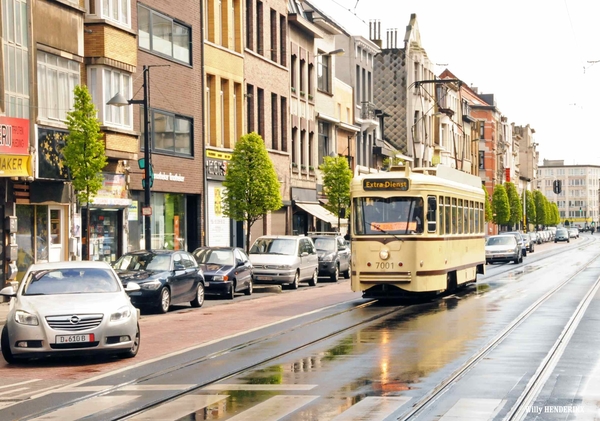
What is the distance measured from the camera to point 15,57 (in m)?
30.0

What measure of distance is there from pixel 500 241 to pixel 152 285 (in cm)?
3809

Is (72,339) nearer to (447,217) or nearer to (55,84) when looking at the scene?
(447,217)

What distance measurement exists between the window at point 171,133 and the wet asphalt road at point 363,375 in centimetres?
1785

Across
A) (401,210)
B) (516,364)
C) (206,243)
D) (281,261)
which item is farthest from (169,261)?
(206,243)

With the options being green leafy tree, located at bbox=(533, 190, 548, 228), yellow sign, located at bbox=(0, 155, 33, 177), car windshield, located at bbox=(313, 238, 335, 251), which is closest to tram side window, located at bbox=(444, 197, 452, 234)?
yellow sign, located at bbox=(0, 155, 33, 177)

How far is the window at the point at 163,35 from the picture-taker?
39469 millimetres

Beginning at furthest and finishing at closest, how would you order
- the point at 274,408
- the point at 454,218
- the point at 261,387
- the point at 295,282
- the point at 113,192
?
the point at 295,282 → the point at 113,192 → the point at 454,218 → the point at 261,387 → the point at 274,408

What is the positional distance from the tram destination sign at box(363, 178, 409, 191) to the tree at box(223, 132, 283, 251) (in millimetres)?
14612

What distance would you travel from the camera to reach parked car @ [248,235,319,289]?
3700 cm

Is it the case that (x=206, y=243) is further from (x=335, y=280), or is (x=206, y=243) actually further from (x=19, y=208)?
(x=19, y=208)

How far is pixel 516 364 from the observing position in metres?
15.3

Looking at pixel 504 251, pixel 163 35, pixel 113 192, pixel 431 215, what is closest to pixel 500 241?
pixel 504 251

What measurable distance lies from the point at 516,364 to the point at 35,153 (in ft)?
60.4

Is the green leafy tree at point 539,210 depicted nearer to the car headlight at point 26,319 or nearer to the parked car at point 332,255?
the parked car at point 332,255
